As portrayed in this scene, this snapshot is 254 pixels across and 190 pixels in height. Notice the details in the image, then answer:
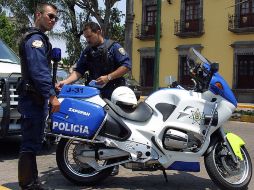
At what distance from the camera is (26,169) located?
4.78 metres

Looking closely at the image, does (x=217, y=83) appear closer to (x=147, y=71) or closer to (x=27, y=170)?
(x=27, y=170)

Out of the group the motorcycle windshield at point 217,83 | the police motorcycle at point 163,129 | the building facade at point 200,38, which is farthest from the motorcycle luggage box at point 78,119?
the building facade at point 200,38

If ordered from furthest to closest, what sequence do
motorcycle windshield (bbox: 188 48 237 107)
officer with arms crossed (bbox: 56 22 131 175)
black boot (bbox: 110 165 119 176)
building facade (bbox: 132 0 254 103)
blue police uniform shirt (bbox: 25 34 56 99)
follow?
building facade (bbox: 132 0 254 103) < officer with arms crossed (bbox: 56 22 131 175) < black boot (bbox: 110 165 119 176) < motorcycle windshield (bbox: 188 48 237 107) < blue police uniform shirt (bbox: 25 34 56 99)

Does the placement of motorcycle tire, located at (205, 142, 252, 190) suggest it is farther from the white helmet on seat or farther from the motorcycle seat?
the white helmet on seat

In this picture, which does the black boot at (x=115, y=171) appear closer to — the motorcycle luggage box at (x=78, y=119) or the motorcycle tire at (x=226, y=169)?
the motorcycle luggage box at (x=78, y=119)

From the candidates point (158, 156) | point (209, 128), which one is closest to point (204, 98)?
point (209, 128)

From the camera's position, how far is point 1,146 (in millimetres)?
7852

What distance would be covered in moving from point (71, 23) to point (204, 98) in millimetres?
27369

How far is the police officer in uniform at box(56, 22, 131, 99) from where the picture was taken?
5.85m

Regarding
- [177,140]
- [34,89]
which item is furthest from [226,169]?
[34,89]

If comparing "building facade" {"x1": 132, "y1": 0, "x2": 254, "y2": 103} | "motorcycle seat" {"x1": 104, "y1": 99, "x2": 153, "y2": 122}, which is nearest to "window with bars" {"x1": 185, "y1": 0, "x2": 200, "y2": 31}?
"building facade" {"x1": 132, "y1": 0, "x2": 254, "y2": 103}

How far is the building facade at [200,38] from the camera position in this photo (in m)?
29.8

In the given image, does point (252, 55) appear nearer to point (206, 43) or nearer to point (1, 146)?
point (206, 43)

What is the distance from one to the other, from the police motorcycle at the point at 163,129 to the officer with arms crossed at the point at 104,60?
53 cm
